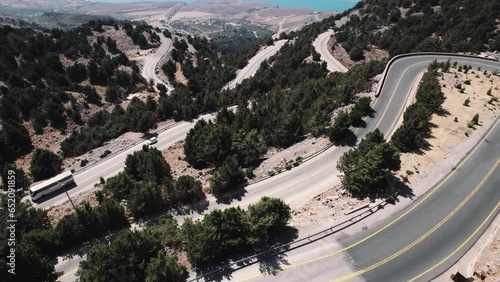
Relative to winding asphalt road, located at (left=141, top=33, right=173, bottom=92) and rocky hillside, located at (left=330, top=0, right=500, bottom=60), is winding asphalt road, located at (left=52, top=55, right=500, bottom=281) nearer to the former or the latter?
rocky hillside, located at (left=330, top=0, right=500, bottom=60)

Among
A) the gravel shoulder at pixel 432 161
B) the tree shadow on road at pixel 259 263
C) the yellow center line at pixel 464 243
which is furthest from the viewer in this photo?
the gravel shoulder at pixel 432 161

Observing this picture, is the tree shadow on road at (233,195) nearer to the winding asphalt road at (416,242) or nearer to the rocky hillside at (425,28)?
the winding asphalt road at (416,242)

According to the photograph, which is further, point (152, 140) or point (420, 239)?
point (152, 140)

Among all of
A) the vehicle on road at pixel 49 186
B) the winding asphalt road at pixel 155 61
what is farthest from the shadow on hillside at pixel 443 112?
the winding asphalt road at pixel 155 61

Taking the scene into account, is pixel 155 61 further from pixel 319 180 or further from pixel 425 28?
pixel 319 180

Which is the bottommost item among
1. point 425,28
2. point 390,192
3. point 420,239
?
point 420,239

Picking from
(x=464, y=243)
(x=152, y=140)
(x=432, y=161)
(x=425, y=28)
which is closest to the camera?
(x=464, y=243)

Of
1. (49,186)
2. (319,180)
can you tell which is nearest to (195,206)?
(319,180)

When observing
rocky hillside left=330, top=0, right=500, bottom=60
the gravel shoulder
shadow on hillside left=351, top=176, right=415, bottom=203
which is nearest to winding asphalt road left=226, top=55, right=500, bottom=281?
the gravel shoulder

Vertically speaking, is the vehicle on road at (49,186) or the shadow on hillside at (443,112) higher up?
the vehicle on road at (49,186)
